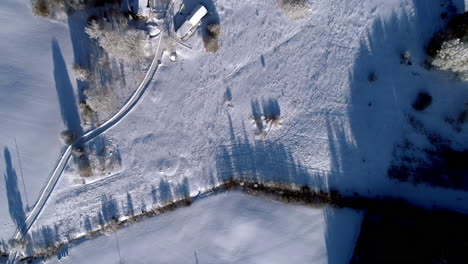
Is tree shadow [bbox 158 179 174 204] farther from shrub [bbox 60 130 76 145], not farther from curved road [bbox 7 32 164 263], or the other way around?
shrub [bbox 60 130 76 145]

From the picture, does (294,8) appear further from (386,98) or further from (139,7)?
(139,7)

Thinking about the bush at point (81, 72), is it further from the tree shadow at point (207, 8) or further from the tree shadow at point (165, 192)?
the tree shadow at point (165, 192)

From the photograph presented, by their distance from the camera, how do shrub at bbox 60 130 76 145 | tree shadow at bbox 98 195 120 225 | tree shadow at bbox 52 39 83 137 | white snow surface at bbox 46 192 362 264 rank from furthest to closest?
tree shadow at bbox 98 195 120 225, tree shadow at bbox 52 39 83 137, shrub at bbox 60 130 76 145, white snow surface at bbox 46 192 362 264

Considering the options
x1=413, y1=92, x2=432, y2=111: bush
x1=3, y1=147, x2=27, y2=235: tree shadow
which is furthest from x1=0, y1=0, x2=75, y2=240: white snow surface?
x1=413, y1=92, x2=432, y2=111: bush

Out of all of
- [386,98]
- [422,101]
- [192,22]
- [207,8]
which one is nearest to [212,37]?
[192,22]

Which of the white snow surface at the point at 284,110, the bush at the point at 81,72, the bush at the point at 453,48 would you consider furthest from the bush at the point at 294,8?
the bush at the point at 81,72

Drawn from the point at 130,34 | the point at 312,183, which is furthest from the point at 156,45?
the point at 312,183
